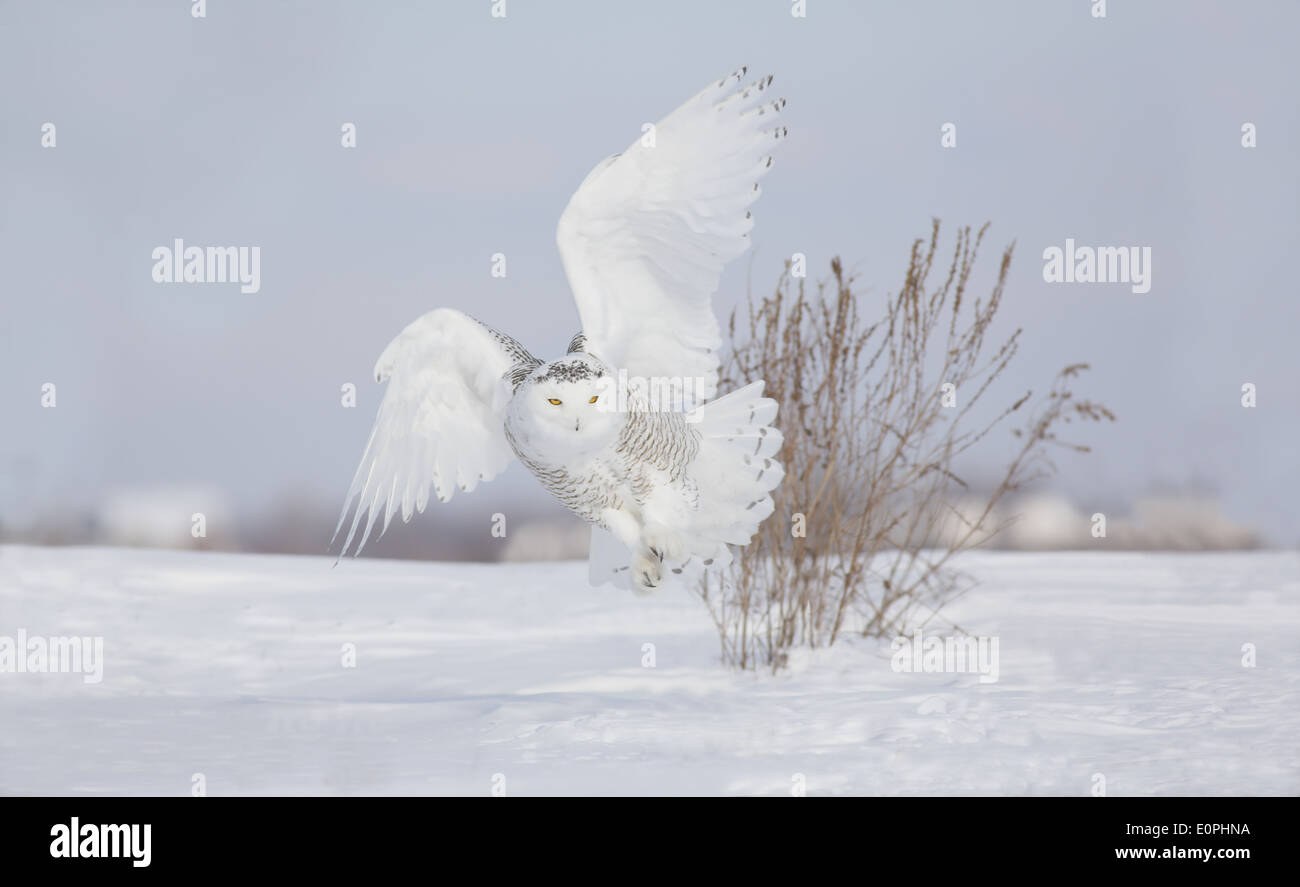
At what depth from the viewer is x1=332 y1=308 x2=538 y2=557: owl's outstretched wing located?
317cm

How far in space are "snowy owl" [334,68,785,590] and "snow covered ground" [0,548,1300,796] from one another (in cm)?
63

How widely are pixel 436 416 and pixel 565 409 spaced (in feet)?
2.56

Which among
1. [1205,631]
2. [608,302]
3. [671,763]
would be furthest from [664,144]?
[1205,631]

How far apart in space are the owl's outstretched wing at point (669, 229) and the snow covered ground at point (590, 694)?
1.13m

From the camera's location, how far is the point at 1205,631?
5.45 metres

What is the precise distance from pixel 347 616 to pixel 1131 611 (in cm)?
401

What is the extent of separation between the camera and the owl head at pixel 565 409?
274 cm

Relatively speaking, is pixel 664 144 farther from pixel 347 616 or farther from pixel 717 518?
pixel 347 616

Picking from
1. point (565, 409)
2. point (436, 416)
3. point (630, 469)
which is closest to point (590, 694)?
point (436, 416)

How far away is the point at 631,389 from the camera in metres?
3.01

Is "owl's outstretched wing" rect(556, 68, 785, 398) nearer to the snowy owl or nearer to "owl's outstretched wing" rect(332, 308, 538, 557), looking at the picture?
the snowy owl

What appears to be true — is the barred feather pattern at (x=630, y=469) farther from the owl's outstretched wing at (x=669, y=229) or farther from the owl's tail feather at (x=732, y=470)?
the owl's outstretched wing at (x=669, y=229)

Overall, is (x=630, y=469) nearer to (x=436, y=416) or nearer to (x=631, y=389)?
(x=631, y=389)

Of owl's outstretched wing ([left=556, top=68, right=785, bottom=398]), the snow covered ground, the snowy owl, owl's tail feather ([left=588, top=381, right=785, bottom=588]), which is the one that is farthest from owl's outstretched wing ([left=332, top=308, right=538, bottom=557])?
the snow covered ground
